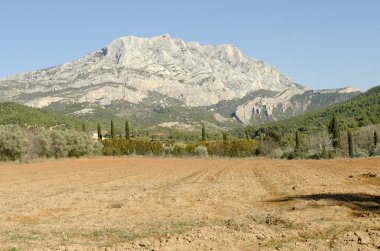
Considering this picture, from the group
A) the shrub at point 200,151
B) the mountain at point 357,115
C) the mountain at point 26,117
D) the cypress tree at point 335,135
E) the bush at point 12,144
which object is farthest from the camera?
the mountain at point 26,117

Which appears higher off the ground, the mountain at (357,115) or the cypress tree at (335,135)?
the mountain at (357,115)

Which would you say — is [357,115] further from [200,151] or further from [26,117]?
[26,117]

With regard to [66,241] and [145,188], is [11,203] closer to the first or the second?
[145,188]

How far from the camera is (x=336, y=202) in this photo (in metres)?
A: 17.0

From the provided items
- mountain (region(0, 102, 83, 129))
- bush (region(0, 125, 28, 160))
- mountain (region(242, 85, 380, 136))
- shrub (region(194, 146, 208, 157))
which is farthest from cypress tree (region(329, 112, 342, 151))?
mountain (region(0, 102, 83, 129))

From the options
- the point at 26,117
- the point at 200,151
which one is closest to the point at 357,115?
the point at 200,151

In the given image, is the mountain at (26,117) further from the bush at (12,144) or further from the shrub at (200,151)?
the bush at (12,144)

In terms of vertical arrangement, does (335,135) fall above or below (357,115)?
below

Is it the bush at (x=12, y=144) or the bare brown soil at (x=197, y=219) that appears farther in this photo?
the bush at (x=12, y=144)

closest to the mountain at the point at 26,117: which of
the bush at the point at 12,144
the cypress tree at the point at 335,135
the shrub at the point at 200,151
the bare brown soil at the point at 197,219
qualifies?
the shrub at the point at 200,151

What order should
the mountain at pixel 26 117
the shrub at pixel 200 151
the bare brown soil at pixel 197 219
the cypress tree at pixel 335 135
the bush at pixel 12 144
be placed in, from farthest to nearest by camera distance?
1. the mountain at pixel 26 117
2. the shrub at pixel 200 151
3. the cypress tree at pixel 335 135
4. the bush at pixel 12 144
5. the bare brown soil at pixel 197 219

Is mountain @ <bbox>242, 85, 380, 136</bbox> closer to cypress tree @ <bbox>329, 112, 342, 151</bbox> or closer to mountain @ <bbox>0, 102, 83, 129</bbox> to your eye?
cypress tree @ <bbox>329, 112, 342, 151</bbox>

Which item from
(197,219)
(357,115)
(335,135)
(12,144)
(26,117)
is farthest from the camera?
(357,115)

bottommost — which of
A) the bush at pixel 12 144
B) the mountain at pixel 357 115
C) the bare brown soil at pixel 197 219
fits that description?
the bare brown soil at pixel 197 219
